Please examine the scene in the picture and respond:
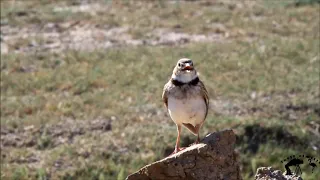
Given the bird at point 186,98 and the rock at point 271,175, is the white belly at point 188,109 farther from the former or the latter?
the rock at point 271,175

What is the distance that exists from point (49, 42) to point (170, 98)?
13316 mm

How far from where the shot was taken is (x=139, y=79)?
17.3 m

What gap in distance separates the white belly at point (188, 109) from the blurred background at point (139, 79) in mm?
5260

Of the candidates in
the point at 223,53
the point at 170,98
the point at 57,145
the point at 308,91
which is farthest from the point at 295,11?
the point at 170,98

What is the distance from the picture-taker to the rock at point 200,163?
6926mm

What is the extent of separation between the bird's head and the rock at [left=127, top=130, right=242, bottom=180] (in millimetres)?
668

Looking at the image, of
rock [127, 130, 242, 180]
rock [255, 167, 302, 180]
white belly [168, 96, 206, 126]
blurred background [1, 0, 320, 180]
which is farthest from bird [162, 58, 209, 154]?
blurred background [1, 0, 320, 180]

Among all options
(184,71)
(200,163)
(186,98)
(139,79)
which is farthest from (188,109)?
(139,79)

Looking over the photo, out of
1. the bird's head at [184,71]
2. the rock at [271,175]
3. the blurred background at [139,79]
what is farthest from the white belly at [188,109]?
the blurred background at [139,79]

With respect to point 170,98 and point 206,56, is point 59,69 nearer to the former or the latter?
→ point 206,56

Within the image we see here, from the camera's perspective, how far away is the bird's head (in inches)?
284

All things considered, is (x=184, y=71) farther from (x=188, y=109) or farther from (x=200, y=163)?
(x=200, y=163)

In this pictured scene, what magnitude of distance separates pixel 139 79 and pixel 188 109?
9731 mm

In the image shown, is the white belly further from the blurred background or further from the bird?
the blurred background
